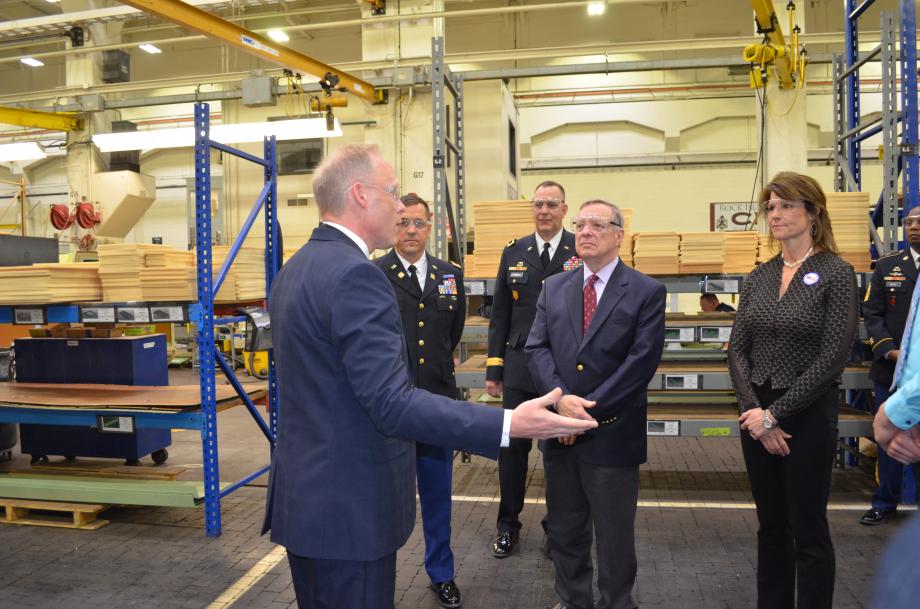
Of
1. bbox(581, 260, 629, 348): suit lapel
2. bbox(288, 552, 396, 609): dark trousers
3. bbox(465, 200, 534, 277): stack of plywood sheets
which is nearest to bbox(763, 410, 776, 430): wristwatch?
bbox(581, 260, 629, 348): suit lapel

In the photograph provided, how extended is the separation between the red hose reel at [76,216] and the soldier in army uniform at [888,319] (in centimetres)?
1215

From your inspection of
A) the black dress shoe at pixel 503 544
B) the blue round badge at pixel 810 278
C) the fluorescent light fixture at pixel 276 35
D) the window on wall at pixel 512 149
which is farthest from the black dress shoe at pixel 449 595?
the fluorescent light fixture at pixel 276 35

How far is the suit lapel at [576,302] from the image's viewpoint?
290 cm

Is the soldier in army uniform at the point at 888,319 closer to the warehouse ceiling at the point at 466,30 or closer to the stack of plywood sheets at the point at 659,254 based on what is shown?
the stack of plywood sheets at the point at 659,254

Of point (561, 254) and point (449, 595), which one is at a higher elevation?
point (561, 254)

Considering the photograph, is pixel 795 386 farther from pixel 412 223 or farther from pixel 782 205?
pixel 412 223

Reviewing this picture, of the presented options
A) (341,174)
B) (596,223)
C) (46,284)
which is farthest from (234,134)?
(341,174)

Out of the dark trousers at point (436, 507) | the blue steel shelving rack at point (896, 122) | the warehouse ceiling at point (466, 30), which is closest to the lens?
the dark trousers at point (436, 507)

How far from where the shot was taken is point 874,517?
4445 mm

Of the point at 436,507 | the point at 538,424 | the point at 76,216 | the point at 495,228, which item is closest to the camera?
the point at 538,424

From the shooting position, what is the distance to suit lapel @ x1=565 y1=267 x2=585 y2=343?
290 cm

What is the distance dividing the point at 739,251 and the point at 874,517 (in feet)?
6.39

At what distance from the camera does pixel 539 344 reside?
3.05 metres

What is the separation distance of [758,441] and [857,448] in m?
3.83
